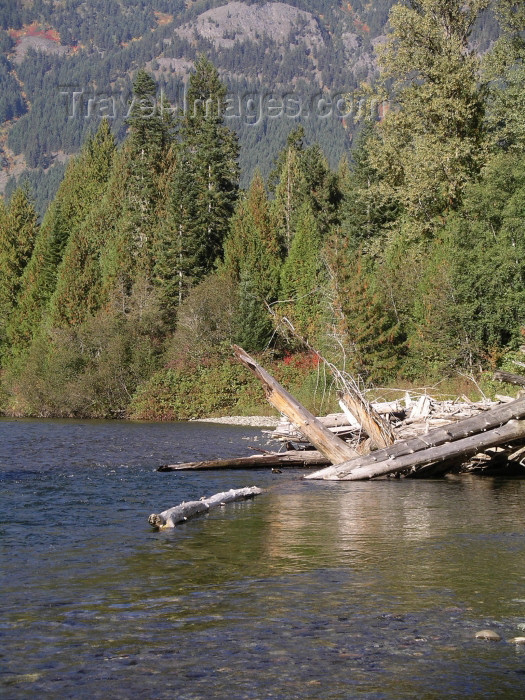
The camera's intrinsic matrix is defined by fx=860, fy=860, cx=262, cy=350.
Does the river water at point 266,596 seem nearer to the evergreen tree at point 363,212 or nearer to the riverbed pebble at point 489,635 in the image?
the riverbed pebble at point 489,635

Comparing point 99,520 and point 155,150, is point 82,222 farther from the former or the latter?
point 99,520

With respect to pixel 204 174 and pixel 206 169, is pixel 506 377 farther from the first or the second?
pixel 206 169

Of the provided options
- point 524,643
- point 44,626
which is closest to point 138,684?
point 44,626

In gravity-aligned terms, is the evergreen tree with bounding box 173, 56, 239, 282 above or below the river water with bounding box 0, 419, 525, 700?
above

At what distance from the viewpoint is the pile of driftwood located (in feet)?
58.6

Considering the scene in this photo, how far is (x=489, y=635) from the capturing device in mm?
7172

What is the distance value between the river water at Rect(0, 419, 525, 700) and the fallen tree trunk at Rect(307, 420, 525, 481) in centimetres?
133

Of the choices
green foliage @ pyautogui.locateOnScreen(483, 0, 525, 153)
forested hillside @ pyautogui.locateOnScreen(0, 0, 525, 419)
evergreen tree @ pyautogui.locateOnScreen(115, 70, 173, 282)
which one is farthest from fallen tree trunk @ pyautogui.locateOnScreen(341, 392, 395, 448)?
evergreen tree @ pyautogui.locateOnScreen(115, 70, 173, 282)

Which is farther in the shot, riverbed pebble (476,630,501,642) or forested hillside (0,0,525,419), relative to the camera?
forested hillside (0,0,525,419)

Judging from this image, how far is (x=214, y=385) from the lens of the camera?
195 feet

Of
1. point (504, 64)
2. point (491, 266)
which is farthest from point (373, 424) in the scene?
point (504, 64)

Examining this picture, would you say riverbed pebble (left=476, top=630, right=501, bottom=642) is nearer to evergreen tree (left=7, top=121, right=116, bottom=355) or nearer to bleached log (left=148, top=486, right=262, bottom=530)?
bleached log (left=148, top=486, right=262, bottom=530)

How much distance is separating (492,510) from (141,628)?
27.9ft

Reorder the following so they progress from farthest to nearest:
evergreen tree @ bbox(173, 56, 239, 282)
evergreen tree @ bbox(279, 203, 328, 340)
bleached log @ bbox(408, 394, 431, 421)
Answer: evergreen tree @ bbox(173, 56, 239, 282)
evergreen tree @ bbox(279, 203, 328, 340)
bleached log @ bbox(408, 394, 431, 421)
